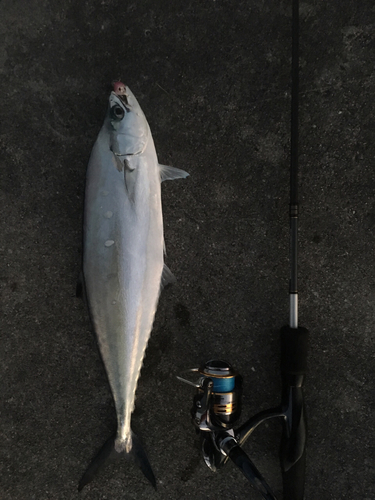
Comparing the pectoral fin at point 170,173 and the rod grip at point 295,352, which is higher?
the pectoral fin at point 170,173

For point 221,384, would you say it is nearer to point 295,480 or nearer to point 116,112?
point 295,480

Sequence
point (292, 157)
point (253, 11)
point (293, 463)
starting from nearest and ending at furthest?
point (293, 463) < point (292, 157) < point (253, 11)

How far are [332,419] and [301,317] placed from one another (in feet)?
2.28

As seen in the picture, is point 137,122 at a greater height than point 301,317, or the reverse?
point 137,122

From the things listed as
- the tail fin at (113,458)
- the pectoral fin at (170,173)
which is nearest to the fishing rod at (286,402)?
the tail fin at (113,458)

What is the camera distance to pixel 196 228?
2.20 metres

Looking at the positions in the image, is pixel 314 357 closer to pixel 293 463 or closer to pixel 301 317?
pixel 301 317

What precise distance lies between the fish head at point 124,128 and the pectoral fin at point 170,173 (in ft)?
0.59

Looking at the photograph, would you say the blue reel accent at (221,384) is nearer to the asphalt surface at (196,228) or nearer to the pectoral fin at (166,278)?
the asphalt surface at (196,228)

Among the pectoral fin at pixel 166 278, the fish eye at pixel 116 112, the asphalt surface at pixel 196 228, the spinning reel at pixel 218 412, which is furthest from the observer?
the asphalt surface at pixel 196 228

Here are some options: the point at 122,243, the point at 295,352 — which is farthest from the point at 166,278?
the point at 295,352

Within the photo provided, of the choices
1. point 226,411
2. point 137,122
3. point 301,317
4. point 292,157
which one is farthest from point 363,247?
point 137,122

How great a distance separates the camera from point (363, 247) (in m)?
2.15

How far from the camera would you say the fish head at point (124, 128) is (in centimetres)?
192
